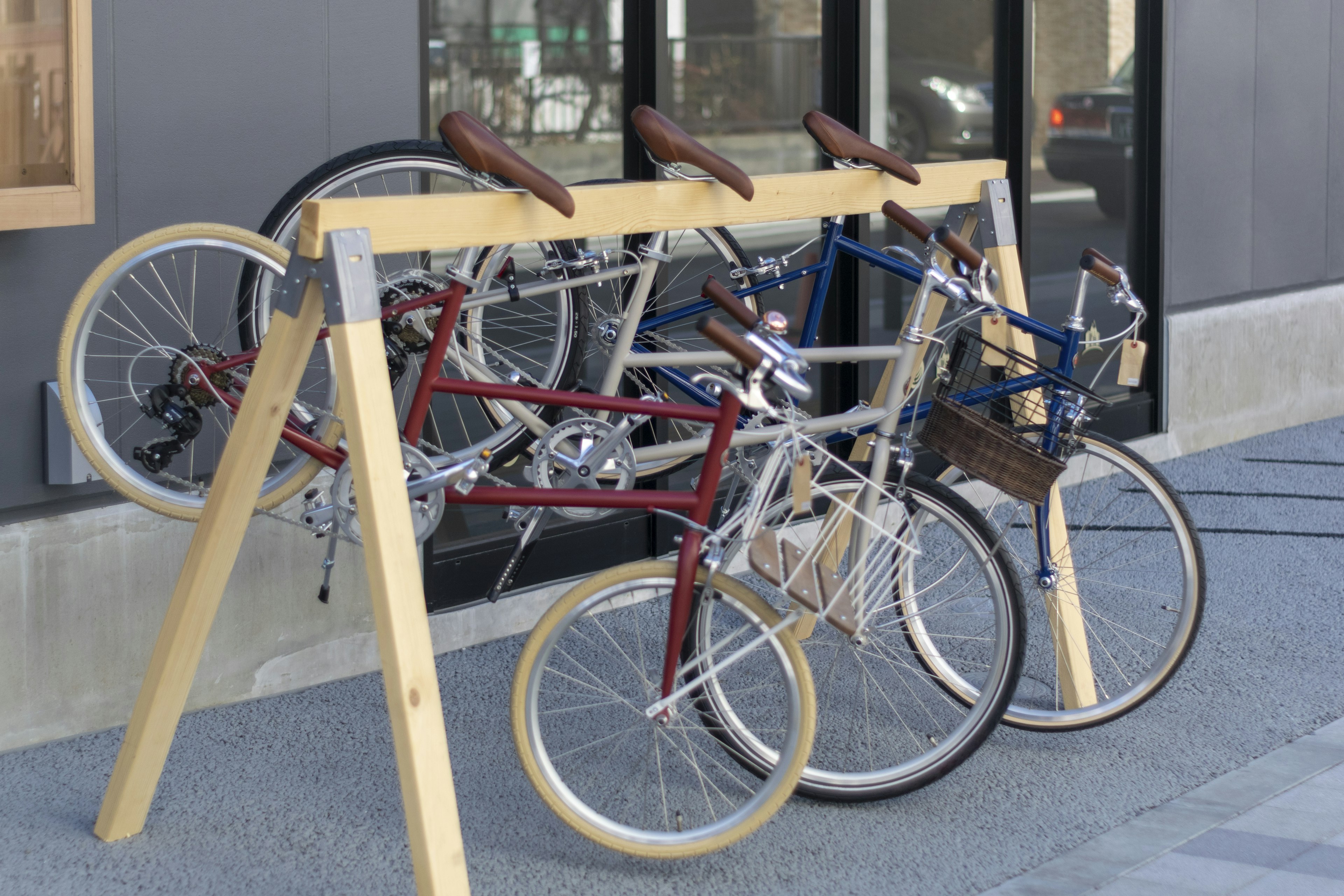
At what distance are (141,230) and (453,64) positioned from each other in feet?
5.51

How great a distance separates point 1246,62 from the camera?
7.18 meters

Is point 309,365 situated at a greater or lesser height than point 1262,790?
greater

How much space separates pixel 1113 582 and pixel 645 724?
2163mm

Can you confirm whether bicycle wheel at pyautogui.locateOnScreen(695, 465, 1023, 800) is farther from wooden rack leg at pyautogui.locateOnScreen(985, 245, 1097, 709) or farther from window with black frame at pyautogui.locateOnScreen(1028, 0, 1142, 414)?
window with black frame at pyautogui.locateOnScreen(1028, 0, 1142, 414)

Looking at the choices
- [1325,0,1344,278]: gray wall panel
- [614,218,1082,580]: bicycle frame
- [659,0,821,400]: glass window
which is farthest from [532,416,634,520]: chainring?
[1325,0,1344,278]: gray wall panel

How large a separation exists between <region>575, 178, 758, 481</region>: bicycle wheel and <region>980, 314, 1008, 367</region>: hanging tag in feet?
2.29

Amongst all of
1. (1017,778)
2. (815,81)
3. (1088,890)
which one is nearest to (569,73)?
(815,81)

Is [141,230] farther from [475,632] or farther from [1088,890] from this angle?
[1088,890]

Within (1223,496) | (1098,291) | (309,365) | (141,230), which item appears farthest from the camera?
(1098,291)

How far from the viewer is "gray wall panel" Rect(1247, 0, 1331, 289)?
732cm

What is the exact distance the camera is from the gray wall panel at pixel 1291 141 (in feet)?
24.0

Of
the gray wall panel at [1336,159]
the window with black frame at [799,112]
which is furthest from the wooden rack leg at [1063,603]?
the gray wall panel at [1336,159]

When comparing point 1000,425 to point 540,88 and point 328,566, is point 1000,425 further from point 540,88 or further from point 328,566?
point 540,88

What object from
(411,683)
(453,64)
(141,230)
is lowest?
(411,683)
